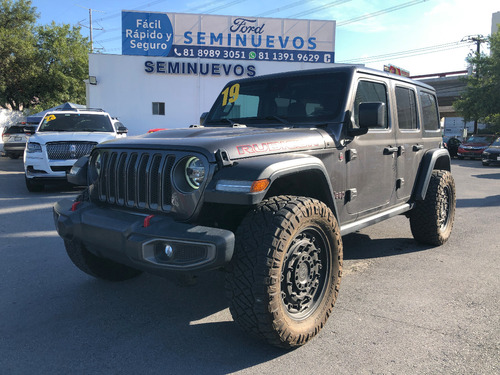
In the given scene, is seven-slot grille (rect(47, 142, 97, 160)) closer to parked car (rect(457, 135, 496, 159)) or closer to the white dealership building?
the white dealership building

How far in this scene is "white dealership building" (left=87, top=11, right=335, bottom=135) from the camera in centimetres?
1931

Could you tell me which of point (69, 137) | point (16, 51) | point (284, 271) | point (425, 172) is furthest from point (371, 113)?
point (16, 51)

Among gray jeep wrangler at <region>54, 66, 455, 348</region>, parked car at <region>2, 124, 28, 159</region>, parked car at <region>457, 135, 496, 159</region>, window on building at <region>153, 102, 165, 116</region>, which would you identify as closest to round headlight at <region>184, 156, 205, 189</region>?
gray jeep wrangler at <region>54, 66, 455, 348</region>

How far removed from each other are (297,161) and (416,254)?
2.82 metres

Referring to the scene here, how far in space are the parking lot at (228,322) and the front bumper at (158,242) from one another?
1.06ft

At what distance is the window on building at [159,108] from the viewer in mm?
19830

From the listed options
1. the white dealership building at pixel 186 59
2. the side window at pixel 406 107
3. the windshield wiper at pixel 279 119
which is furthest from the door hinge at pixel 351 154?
the white dealership building at pixel 186 59

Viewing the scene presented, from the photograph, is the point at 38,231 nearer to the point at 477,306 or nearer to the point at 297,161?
the point at 297,161

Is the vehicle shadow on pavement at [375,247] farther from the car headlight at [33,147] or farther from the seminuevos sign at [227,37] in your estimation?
the seminuevos sign at [227,37]

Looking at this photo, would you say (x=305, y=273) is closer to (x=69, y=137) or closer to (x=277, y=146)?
(x=277, y=146)

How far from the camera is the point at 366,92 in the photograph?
12.6ft

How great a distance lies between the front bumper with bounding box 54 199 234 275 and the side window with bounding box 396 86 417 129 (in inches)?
114

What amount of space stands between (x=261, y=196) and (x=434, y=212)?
3.15 meters

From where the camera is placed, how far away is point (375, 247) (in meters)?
5.12
